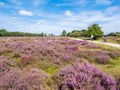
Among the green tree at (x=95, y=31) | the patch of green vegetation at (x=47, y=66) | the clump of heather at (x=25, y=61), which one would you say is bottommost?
the patch of green vegetation at (x=47, y=66)

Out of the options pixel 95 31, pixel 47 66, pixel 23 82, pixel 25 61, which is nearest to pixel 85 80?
pixel 23 82

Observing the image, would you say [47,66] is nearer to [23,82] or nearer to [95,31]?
[23,82]

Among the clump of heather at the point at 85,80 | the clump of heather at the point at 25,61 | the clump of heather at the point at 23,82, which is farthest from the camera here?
the clump of heather at the point at 25,61

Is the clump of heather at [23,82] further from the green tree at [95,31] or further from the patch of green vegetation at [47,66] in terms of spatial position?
the green tree at [95,31]

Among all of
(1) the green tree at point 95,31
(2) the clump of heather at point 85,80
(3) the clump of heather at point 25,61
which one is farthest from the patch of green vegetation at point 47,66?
(1) the green tree at point 95,31

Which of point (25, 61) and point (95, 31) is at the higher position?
point (95, 31)

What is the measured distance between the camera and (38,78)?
237 inches

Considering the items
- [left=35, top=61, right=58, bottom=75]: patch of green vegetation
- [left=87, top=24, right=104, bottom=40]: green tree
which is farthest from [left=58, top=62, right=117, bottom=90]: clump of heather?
[left=87, top=24, right=104, bottom=40]: green tree

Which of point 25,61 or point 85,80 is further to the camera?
point 25,61

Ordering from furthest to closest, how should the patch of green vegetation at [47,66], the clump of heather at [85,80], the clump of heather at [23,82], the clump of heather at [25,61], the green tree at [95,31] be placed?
the green tree at [95,31] < the clump of heather at [25,61] < the patch of green vegetation at [47,66] < the clump of heather at [85,80] < the clump of heather at [23,82]

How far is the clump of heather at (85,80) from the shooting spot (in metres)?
5.79

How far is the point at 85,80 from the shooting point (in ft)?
19.5

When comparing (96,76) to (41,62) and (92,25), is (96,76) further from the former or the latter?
(92,25)

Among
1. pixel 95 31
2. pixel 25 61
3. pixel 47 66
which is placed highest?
pixel 95 31
